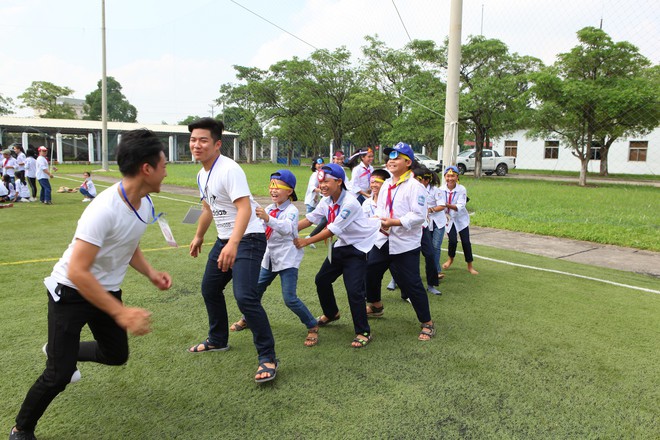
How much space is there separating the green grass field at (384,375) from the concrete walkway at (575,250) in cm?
203

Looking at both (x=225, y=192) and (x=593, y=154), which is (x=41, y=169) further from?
(x=593, y=154)

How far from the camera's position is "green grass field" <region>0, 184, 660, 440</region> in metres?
2.75

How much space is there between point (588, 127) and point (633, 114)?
223 centimetres

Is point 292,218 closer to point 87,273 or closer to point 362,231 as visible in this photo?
point 362,231

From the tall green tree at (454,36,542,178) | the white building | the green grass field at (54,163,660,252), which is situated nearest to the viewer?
the green grass field at (54,163,660,252)

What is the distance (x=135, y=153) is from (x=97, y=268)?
0.64 meters

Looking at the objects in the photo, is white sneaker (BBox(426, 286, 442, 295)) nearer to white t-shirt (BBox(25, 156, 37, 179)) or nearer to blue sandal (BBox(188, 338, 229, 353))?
blue sandal (BBox(188, 338, 229, 353))

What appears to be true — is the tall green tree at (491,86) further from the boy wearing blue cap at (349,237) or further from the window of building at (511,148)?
the boy wearing blue cap at (349,237)

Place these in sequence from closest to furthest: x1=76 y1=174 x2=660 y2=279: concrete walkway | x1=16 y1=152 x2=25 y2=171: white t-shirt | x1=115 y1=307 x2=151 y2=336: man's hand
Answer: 1. x1=115 y1=307 x2=151 y2=336: man's hand
2. x1=76 y1=174 x2=660 y2=279: concrete walkway
3. x1=16 y1=152 x2=25 y2=171: white t-shirt

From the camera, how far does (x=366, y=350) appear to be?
382cm

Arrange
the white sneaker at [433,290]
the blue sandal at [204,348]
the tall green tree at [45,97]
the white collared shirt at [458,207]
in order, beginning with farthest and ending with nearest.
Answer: the tall green tree at [45,97] → the white collared shirt at [458,207] → the white sneaker at [433,290] → the blue sandal at [204,348]

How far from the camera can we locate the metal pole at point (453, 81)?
31.0 feet

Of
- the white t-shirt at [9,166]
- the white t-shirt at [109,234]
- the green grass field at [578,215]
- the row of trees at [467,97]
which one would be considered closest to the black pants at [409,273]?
the white t-shirt at [109,234]

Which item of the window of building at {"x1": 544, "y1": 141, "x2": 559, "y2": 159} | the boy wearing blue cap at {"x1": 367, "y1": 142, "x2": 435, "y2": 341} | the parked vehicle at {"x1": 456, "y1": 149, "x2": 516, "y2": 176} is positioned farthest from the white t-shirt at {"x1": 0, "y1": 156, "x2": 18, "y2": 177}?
the window of building at {"x1": 544, "y1": 141, "x2": 559, "y2": 159}
